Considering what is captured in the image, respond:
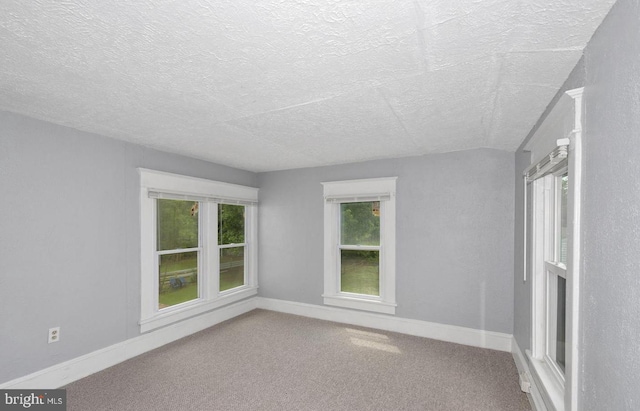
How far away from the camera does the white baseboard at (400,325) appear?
11.2 feet

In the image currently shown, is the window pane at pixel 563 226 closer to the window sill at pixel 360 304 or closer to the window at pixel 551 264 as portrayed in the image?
the window at pixel 551 264

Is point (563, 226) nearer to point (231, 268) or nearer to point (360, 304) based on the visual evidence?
point (360, 304)

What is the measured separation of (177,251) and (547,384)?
12.6 feet

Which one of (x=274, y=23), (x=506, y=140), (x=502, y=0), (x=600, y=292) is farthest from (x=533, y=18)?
(x=506, y=140)

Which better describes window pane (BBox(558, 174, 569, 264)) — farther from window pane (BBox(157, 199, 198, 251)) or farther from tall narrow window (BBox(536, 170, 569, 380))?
window pane (BBox(157, 199, 198, 251))

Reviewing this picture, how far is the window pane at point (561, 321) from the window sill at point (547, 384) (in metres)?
0.12

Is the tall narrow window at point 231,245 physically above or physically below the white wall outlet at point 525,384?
above

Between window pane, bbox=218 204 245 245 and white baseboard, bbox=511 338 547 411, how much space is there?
3.90 m

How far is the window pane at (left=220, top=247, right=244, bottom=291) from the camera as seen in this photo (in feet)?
14.9

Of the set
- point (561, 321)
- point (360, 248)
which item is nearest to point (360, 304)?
point (360, 248)

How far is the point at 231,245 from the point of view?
4613 millimetres

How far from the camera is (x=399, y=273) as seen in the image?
393 cm

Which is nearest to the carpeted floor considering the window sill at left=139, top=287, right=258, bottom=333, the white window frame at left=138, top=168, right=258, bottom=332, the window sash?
the window sill at left=139, top=287, right=258, bottom=333

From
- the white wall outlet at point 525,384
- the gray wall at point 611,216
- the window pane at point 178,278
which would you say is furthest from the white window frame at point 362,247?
the gray wall at point 611,216
